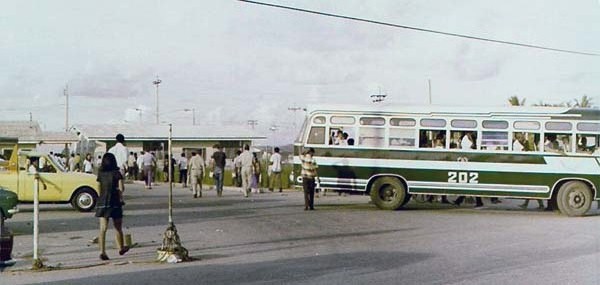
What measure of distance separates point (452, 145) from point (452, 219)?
2417 millimetres

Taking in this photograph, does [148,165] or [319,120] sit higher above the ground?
[319,120]

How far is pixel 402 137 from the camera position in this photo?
803 inches

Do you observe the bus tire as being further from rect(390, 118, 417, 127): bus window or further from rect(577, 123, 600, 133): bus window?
rect(577, 123, 600, 133): bus window

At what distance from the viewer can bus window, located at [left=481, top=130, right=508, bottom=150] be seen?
65.3ft

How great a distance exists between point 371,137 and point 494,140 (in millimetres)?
3122

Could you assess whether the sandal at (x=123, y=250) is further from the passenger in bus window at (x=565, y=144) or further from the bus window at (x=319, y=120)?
the passenger in bus window at (x=565, y=144)

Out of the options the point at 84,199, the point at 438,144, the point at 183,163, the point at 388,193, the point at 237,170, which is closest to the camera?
the point at 438,144

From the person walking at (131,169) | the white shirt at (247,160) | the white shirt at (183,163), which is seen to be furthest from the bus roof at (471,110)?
the person walking at (131,169)

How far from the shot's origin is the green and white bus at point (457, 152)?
1953 centimetres

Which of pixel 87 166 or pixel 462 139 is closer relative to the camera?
pixel 462 139

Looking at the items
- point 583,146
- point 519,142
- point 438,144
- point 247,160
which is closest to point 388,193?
point 438,144

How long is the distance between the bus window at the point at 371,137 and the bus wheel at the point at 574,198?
462 cm

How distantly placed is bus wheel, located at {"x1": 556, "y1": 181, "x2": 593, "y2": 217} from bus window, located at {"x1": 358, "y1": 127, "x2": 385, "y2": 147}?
462 centimetres

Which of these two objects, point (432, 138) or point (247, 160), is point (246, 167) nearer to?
point (247, 160)
